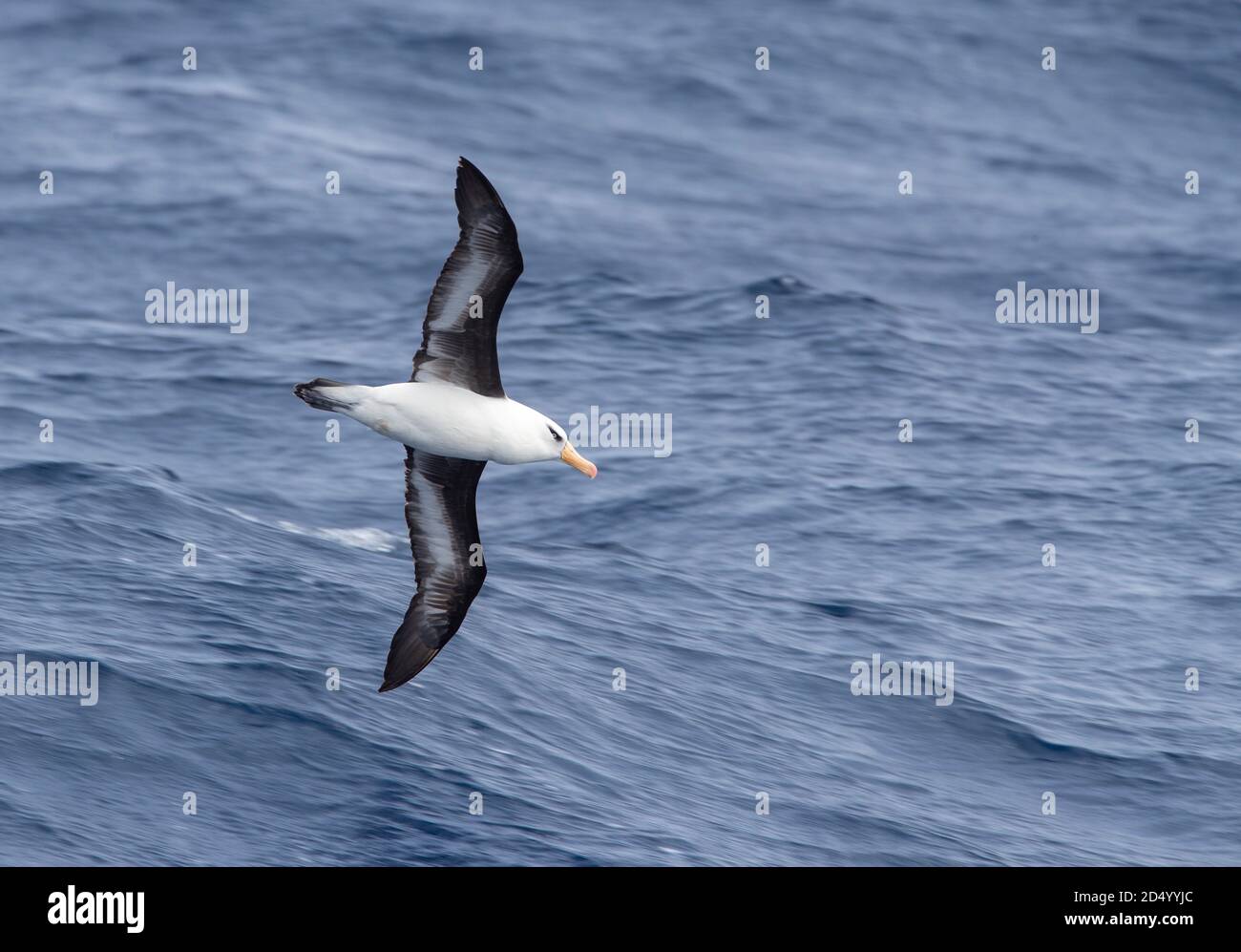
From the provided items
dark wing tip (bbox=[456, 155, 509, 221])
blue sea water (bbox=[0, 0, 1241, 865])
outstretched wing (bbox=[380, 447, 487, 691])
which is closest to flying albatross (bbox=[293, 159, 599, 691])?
dark wing tip (bbox=[456, 155, 509, 221])

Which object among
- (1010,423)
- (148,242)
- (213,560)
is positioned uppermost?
(148,242)

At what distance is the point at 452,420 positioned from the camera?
1281 cm

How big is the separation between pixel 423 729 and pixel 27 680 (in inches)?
124

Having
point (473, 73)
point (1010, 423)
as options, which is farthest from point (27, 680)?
point (473, 73)

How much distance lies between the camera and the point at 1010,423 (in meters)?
23.8

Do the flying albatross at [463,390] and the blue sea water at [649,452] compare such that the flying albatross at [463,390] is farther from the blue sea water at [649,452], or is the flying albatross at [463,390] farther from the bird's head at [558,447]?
the blue sea water at [649,452]

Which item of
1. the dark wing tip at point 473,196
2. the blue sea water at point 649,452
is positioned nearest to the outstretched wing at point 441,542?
the blue sea water at point 649,452

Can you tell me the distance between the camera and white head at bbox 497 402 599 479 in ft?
42.3

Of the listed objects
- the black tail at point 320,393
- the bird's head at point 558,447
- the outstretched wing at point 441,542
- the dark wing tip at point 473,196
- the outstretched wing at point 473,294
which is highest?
the dark wing tip at point 473,196

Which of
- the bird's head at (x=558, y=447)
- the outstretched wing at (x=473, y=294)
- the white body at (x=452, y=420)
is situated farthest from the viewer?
the bird's head at (x=558, y=447)

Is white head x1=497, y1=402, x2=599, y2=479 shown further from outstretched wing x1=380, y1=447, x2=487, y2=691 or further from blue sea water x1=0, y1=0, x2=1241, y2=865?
blue sea water x1=0, y1=0, x2=1241, y2=865

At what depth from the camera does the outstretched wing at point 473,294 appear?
12.3 meters

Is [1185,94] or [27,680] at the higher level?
[1185,94]
